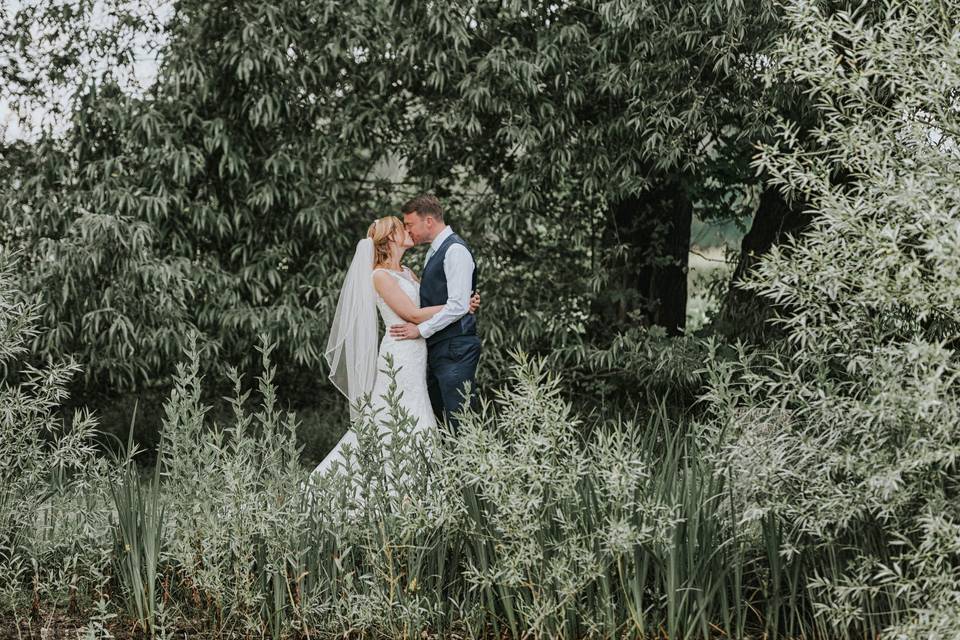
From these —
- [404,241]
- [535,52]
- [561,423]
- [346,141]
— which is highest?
[535,52]

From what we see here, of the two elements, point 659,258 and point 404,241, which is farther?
point 659,258

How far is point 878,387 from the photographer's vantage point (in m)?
3.27

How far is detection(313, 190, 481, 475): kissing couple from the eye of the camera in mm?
5906

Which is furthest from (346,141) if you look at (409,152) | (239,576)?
(239,576)

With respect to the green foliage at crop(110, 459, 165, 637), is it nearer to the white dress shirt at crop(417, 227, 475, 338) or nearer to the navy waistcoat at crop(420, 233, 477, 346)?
the white dress shirt at crop(417, 227, 475, 338)

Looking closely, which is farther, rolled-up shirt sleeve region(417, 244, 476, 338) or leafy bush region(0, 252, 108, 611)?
rolled-up shirt sleeve region(417, 244, 476, 338)

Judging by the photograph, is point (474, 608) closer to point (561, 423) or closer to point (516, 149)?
point (561, 423)

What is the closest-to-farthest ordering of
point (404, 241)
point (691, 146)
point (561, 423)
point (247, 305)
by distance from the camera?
point (561, 423) < point (404, 241) < point (691, 146) < point (247, 305)

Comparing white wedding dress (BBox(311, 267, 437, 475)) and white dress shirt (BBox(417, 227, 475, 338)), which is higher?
white dress shirt (BBox(417, 227, 475, 338))

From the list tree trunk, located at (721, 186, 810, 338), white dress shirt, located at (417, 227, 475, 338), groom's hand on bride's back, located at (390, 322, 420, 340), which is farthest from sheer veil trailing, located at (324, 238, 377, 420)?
tree trunk, located at (721, 186, 810, 338)

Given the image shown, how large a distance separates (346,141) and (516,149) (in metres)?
1.37

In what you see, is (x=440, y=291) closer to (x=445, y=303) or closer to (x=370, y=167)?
(x=445, y=303)

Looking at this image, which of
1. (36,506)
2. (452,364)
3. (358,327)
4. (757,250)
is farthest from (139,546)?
(757,250)

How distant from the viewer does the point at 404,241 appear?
6.02 metres
